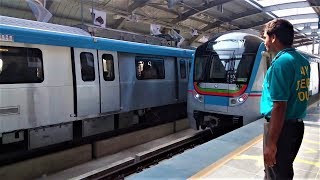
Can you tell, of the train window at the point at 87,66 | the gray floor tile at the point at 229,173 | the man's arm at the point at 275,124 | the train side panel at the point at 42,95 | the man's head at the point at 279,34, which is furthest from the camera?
the train window at the point at 87,66

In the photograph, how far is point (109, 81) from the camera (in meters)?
8.06

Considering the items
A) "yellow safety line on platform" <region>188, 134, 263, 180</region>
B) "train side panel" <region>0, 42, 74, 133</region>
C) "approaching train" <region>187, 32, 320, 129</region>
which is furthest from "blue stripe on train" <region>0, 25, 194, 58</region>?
"yellow safety line on platform" <region>188, 134, 263, 180</region>

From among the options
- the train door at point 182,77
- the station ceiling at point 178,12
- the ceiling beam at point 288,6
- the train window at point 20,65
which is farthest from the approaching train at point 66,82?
the ceiling beam at point 288,6

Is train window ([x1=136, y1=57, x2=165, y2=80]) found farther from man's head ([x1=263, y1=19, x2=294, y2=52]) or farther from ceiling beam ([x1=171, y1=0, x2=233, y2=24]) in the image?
ceiling beam ([x1=171, y1=0, x2=233, y2=24])

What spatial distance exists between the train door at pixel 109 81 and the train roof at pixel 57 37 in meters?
0.25

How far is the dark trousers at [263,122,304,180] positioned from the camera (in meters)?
2.56

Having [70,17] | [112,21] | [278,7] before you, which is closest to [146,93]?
[70,17]

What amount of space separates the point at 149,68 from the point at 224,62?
2.62m

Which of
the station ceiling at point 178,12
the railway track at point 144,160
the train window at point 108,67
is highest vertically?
the station ceiling at point 178,12

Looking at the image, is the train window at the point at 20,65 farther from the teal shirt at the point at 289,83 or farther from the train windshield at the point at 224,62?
the teal shirt at the point at 289,83

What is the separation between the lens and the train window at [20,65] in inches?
225

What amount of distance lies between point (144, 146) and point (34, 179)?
3.48 meters

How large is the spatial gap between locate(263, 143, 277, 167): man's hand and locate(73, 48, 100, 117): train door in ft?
17.6

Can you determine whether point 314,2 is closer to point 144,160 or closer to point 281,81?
point 144,160
